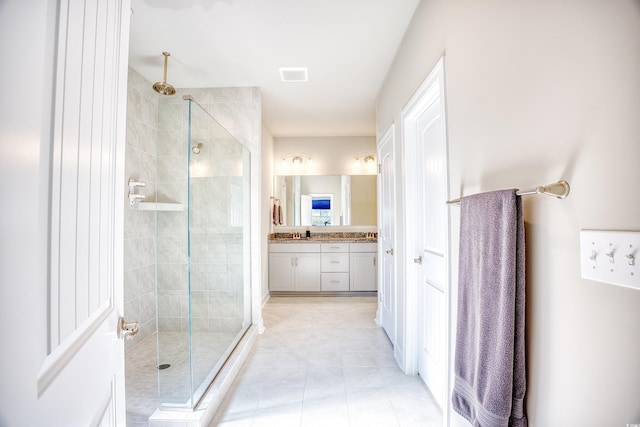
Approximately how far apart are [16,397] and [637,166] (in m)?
1.05

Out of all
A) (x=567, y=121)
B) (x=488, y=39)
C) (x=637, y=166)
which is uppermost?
(x=488, y=39)

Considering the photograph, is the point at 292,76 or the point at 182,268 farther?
the point at 292,76

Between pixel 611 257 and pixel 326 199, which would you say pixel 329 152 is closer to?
pixel 326 199

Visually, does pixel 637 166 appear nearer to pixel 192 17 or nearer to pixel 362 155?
pixel 192 17

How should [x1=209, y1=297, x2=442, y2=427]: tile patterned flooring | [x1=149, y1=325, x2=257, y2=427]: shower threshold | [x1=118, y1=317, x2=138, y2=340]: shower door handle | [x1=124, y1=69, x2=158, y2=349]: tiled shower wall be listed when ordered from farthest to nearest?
[x1=124, y1=69, x2=158, y2=349]: tiled shower wall < [x1=209, y1=297, x2=442, y2=427]: tile patterned flooring < [x1=149, y1=325, x2=257, y2=427]: shower threshold < [x1=118, y1=317, x2=138, y2=340]: shower door handle

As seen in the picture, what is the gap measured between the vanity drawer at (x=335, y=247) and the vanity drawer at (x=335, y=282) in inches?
14.5

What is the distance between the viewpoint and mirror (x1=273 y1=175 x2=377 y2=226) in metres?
4.89

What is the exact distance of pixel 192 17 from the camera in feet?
6.51

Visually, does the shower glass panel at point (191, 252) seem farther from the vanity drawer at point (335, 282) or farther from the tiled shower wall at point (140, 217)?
the vanity drawer at point (335, 282)

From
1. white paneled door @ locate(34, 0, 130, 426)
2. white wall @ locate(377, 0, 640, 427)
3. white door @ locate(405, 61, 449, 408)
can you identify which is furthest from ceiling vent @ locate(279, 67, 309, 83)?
white paneled door @ locate(34, 0, 130, 426)

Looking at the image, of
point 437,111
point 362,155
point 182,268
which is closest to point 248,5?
point 437,111

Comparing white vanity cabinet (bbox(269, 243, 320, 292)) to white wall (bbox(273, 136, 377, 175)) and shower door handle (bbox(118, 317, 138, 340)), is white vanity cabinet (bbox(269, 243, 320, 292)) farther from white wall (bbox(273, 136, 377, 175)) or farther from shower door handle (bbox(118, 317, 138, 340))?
shower door handle (bbox(118, 317, 138, 340))

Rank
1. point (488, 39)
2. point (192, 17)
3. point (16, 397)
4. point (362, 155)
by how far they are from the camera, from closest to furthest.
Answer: point (16, 397) < point (488, 39) < point (192, 17) < point (362, 155)

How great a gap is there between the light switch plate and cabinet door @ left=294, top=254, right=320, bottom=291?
3869 millimetres
